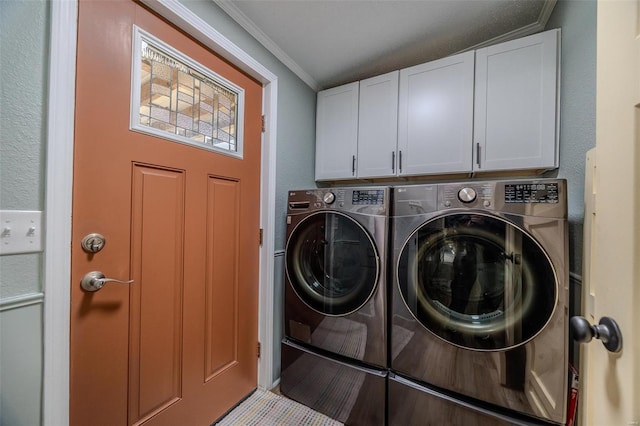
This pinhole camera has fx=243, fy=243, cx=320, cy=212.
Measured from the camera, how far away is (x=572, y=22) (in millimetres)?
1116

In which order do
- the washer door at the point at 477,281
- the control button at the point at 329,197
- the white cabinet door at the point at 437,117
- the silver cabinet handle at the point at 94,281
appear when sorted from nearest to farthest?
the silver cabinet handle at the point at 94,281
the washer door at the point at 477,281
the control button at the point at 329,197
the white cabinet door at the point at 437,117

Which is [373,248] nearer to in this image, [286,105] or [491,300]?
[491,300]

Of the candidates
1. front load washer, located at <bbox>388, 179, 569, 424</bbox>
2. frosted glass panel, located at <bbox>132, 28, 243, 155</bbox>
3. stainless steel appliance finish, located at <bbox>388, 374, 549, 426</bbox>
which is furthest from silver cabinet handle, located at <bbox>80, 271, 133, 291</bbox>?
stainless steel appliance finish, located at <bbox>388, 374, 549, 426</bbox>

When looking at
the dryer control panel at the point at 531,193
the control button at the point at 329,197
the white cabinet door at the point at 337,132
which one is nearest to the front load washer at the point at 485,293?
the dryer control panel at the point at 531,193

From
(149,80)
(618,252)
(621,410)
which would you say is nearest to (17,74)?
(149,80)

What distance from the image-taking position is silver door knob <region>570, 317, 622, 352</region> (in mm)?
490

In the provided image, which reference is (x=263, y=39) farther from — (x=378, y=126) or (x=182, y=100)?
(x=378, y=126)

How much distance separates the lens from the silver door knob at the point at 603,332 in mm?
490

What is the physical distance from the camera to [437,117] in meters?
1.57

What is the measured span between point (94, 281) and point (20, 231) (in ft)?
0.85

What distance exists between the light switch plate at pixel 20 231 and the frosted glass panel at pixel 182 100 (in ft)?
1.51

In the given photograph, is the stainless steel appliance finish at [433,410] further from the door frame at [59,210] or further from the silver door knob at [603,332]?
the door frame at [59,210]

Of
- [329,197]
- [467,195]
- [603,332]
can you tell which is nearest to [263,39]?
[329,197]

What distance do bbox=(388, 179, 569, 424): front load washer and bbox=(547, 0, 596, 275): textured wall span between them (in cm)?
25
